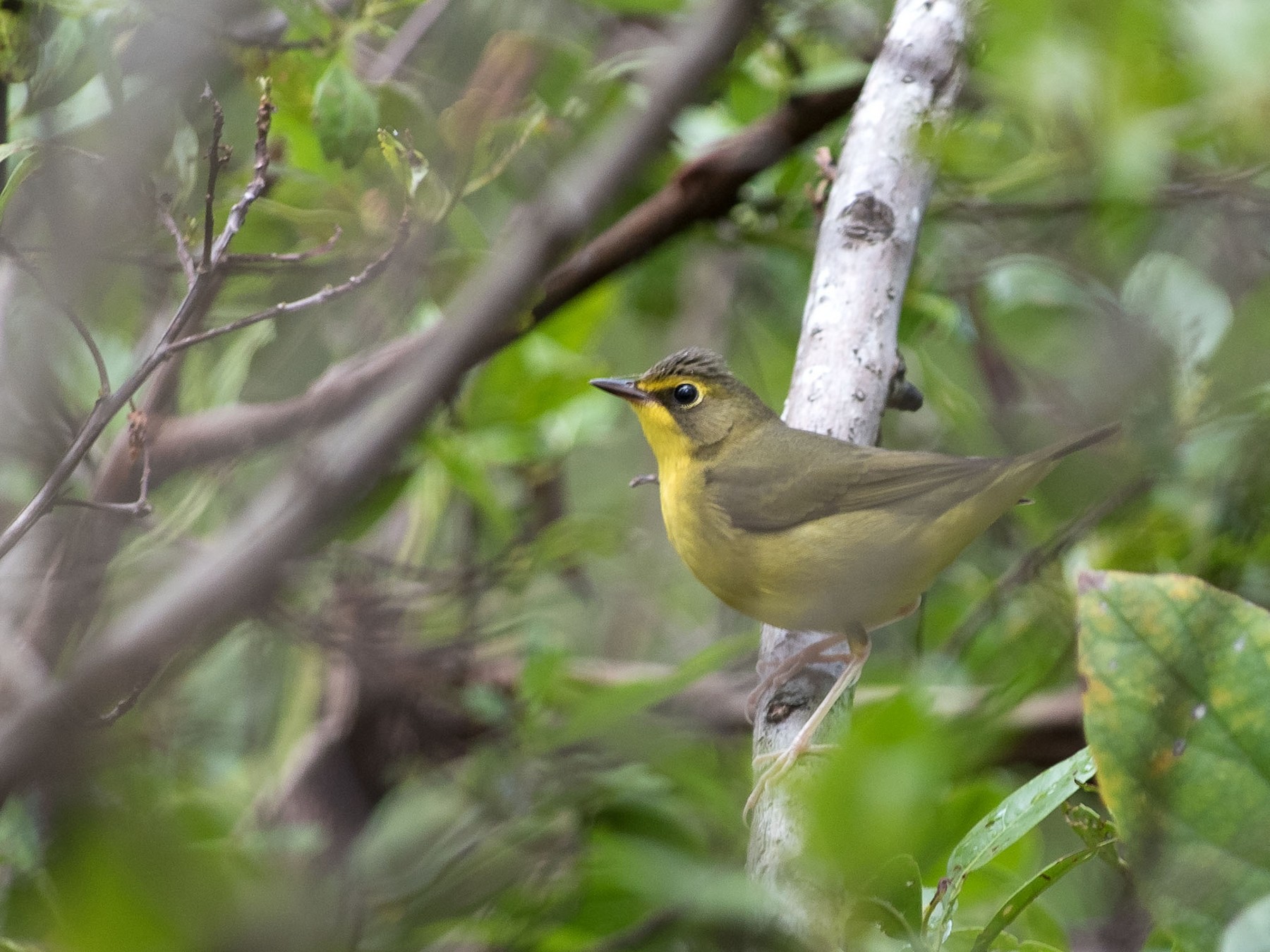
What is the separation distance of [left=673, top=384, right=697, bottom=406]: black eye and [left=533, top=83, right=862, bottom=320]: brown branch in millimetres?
386

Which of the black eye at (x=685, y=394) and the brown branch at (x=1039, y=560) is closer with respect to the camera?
the brown branch at (x=1039, y=560)

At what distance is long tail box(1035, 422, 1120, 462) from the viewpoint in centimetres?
186

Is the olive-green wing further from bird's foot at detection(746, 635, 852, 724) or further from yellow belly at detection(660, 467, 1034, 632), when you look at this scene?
bird's foot at detection(746, 635, 852, 724)

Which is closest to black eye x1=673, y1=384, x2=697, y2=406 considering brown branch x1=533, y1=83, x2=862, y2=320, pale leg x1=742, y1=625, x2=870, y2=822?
brown branch x1=533, y1=83, x2=862, y2=320

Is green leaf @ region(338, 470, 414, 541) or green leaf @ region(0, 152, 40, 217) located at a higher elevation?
green leaf @ region(0, 152, 40, 217)

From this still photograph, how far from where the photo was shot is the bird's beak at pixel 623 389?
2.90 m

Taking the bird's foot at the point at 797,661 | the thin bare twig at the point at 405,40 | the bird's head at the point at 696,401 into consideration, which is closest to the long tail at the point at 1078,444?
the bird's foot at the point at 797,661

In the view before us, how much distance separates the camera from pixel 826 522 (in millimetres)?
2752

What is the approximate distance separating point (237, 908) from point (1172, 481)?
2087 mm

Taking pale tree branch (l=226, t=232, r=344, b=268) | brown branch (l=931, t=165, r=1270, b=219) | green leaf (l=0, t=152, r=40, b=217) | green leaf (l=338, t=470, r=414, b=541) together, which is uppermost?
brown branch (l=931, t=165, r=1270, b=219)

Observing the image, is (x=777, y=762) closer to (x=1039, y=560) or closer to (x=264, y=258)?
(x=1039, y=560)

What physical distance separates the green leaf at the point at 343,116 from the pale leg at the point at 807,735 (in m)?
1.28

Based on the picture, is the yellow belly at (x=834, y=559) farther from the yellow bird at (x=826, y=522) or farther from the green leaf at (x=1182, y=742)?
the green leaf at (x=1182, y=742)

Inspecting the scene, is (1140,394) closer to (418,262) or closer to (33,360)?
(418,262)
